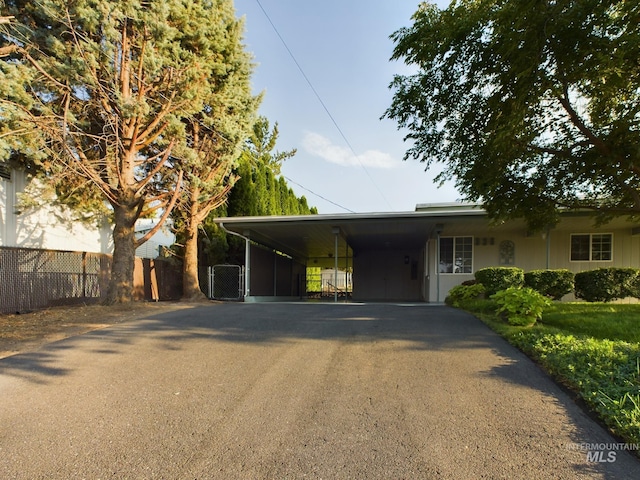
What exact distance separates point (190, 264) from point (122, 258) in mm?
3739

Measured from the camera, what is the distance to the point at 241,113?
496 inches

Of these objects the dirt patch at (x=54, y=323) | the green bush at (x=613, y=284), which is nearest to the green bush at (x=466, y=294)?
the green bush at (x=613, y=284)

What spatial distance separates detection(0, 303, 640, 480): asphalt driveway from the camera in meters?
2.39

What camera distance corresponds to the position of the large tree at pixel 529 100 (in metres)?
4.90

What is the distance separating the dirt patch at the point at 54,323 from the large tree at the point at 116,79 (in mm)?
1121

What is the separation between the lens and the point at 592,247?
12625mm

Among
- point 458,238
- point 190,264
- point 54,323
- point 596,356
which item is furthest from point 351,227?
point 596,356

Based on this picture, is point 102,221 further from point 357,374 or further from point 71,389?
point 357,374

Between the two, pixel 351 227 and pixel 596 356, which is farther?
pixel 351 227

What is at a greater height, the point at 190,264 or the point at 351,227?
the point at 351,227

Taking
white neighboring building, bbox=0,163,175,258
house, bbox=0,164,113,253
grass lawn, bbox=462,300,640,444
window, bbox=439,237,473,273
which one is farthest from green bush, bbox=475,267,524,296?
house, bbox=0,164,113,253

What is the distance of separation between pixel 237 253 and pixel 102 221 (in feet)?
17.9

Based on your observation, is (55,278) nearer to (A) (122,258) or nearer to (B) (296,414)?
(A) (122,258)

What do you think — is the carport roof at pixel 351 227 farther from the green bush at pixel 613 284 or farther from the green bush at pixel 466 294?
the green bush at pixel 613 284
